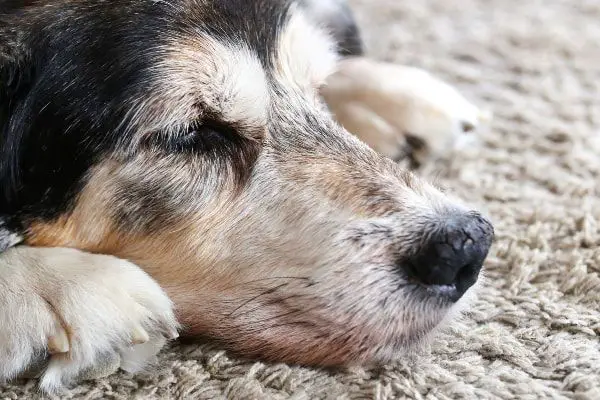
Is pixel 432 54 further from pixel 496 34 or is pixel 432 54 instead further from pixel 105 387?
pixel 105 387

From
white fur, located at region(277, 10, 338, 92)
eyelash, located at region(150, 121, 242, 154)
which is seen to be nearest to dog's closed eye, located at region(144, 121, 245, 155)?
eyelash, located at region(150, 121, 242, 154)

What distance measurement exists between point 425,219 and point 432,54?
159 centimetres

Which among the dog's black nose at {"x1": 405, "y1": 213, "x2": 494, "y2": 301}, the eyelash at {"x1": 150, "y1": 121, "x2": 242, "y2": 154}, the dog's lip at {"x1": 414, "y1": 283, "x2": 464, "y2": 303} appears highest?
the eyelash at {"x1": 150, "y1": 121, "x2": 242, "y2": 154}

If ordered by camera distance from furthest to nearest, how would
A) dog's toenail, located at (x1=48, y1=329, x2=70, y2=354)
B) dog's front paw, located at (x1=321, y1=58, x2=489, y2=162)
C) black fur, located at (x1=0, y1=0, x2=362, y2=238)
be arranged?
dog's front paw, located at (x1=321, y1=58, x2=489, y2=162) → black fur, located at (x1=0, y1=0, x2=362, y2=238) → dog's toenail, located at (x1=48, y1=329, x2=70, y2=354)

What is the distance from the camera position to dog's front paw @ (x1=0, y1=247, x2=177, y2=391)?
1.35 metres

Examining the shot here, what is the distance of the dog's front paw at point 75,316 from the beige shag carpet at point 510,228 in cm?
4

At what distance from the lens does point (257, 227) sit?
60.3 inches

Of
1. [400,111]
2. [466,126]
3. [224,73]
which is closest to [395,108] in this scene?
[400,111]

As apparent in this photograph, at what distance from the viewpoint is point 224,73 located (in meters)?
1.56

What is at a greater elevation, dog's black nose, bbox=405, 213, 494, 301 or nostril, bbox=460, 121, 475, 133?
nostril, bbox=460, 121, 475, 133

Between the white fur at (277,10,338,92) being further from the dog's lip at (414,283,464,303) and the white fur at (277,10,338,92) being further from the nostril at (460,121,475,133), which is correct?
the dog's lip at (414,283,464,303)

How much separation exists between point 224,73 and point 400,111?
2.39ft

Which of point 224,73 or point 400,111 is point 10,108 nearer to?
point 224,73

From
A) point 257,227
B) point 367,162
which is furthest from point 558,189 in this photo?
point 257,227
